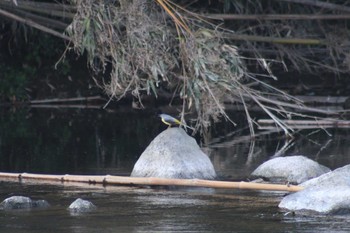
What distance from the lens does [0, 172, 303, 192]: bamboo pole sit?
11.1 meters

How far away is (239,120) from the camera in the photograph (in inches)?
764

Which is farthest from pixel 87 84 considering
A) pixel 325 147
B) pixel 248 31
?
pixel 325 147

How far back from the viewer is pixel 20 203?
10578 millimetres

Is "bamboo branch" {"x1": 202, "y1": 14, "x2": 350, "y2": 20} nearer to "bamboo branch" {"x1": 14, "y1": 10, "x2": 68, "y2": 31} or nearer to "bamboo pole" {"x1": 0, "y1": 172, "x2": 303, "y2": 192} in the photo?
"bamboo branch" {"x1": 14, "y1": 10, "x2": 68, "y2": 31}

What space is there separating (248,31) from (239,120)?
2315 mm

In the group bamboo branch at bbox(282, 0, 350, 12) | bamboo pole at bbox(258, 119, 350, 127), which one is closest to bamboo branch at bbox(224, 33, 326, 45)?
bamboo branch at bbox(282, 0, 350, 12)

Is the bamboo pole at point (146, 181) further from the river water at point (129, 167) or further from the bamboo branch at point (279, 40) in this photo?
the bamboo branch at point (279, 40)

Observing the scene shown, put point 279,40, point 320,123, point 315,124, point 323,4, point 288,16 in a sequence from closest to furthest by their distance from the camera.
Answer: point 320,123
point 315,124
point 323,4
point 288,16
point 279,40

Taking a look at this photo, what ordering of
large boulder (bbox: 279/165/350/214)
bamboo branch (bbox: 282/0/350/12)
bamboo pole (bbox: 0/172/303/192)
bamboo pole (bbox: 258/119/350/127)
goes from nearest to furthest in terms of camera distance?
large boulder (bbox: 279/165/350/214)
bamboo pole (bbox: 0/172/303/192)
bamboo pole (bbox: 258/119/350/127)
bamboo branch (bbox: 282/0/350/12)

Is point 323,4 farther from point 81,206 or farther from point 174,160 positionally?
point 81,206

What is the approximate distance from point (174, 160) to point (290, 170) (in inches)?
52.8

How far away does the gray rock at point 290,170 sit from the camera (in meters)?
12.2

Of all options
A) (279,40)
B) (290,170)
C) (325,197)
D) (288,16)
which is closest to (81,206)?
(325,197)

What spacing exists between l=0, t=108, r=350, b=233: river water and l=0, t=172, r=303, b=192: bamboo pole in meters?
0.09
